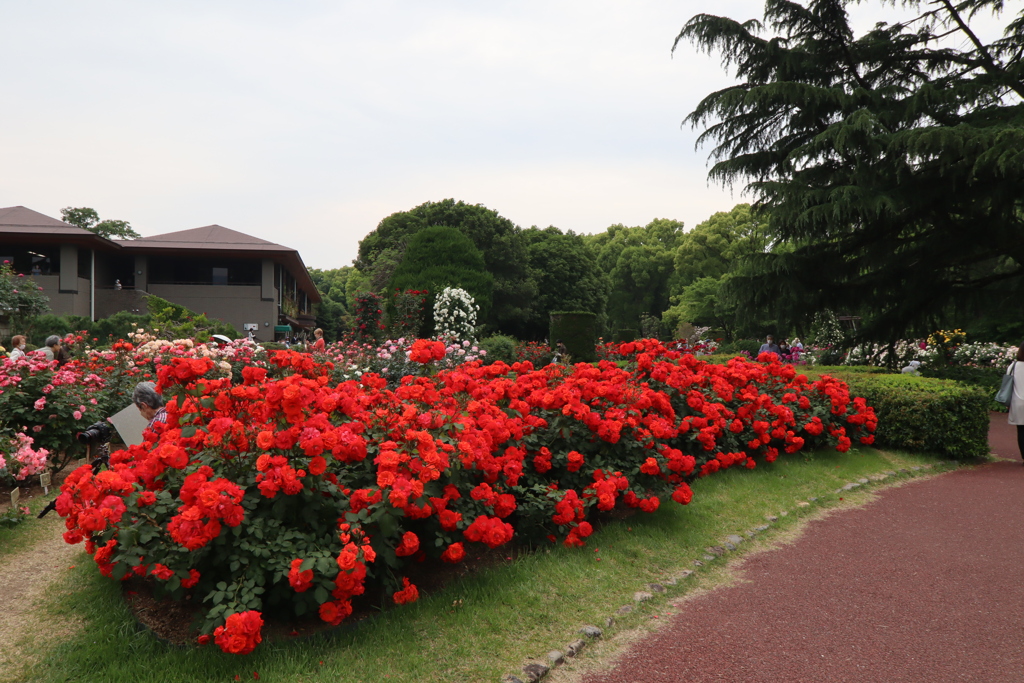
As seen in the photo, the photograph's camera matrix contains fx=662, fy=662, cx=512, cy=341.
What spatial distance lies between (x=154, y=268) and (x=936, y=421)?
96.4 feet

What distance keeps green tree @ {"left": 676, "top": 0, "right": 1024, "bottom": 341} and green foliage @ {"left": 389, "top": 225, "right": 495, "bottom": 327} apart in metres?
14.5

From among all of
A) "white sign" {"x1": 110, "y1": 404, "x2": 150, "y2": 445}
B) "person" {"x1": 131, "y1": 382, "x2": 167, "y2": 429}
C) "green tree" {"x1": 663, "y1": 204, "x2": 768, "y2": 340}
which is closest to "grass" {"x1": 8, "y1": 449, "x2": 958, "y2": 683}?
"white sign" {"x1": 110, "y1": 404, "x2": 150, "y2": 445}

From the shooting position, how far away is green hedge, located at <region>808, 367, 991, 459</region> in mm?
7516

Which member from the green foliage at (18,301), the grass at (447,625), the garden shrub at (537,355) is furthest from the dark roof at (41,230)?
the grass at (447,625)

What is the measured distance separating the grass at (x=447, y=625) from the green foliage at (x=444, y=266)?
21.6m

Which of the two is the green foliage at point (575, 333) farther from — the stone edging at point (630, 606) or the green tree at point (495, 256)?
the green tree at point (495, 256)

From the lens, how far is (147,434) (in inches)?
128

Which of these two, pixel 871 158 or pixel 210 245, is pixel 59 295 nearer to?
pixel 210 245

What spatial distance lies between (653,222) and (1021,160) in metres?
50.1

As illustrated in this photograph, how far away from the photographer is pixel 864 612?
3.52m

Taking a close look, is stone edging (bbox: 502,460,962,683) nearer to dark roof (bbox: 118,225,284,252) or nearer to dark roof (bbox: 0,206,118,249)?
dark roof (bbox: 118,225,284,252)

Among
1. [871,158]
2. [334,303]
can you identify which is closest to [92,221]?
[334,303]

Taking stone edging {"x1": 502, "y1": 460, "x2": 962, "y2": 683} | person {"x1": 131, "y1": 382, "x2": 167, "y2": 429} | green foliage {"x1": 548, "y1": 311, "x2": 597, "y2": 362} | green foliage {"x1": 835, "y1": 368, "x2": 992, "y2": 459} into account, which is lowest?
stone edging {"x1": 502, "y1": 460, "x2": 962, "y2": 683}

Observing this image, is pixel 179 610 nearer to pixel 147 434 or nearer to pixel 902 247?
pixel 147 434
